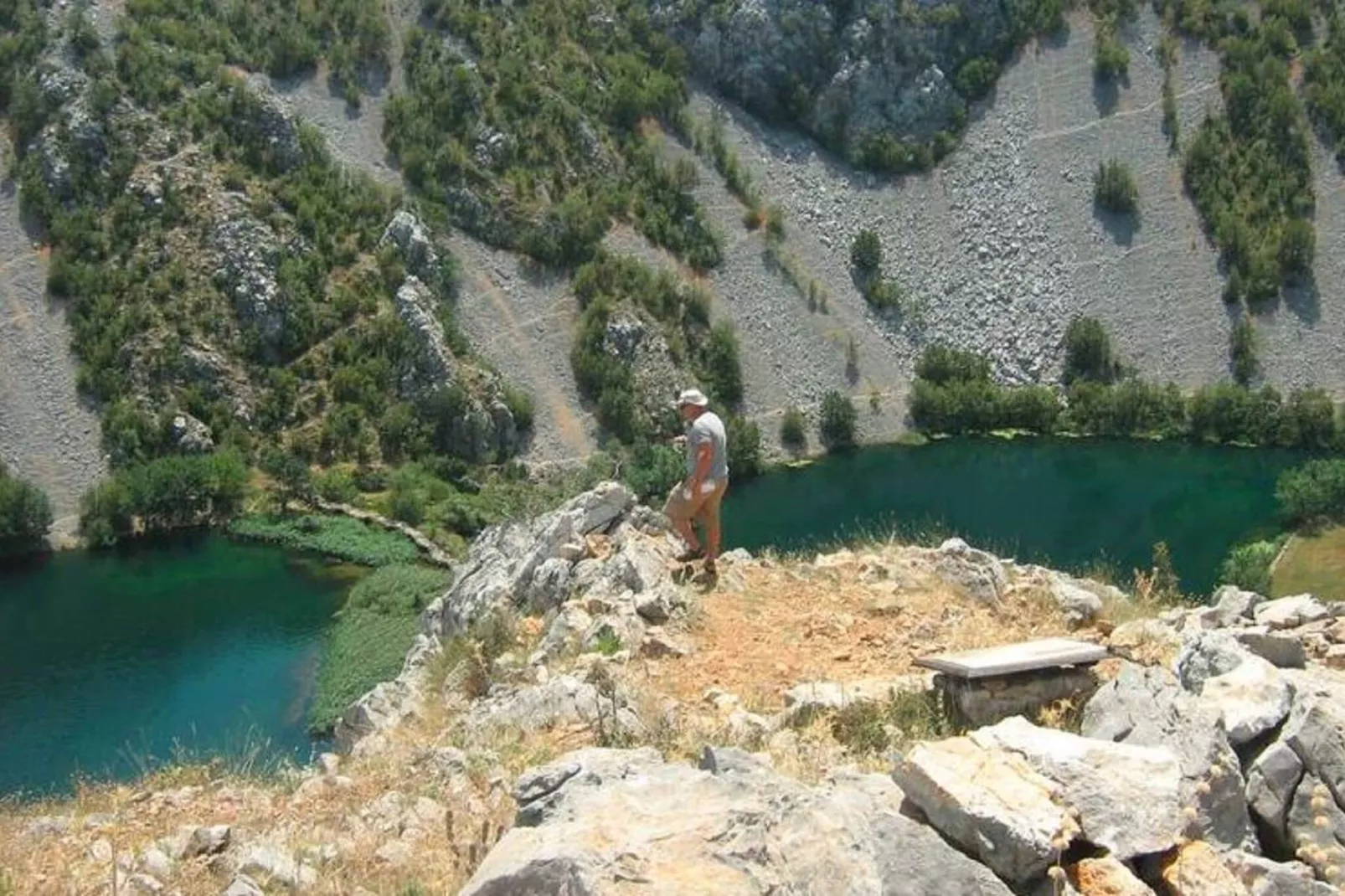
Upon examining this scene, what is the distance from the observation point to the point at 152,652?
56.8 meters

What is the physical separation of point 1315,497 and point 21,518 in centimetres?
6154

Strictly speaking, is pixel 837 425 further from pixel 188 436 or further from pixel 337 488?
pixel 188 436

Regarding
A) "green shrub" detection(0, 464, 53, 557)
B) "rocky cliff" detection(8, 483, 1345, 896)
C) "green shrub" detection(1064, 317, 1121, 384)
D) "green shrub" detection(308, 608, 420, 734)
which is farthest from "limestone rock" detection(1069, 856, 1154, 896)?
"green shrub" detection(1064, 317, 1121, 384)

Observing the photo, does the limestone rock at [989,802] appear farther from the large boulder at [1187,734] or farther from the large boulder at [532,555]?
the large boulder at [532,555]

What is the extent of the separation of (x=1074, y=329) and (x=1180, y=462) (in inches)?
520

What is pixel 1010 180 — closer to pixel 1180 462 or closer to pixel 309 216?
pixel 1180 462

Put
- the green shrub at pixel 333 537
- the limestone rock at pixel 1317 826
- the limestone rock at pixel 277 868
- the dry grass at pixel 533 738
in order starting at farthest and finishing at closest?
the green shrub at pixel 333 537, the dry grass at pixel 533 738, the limestone rock at pixel 277 868, the limestone rock at pixel 1317 826

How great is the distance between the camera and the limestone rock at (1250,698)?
1184cm

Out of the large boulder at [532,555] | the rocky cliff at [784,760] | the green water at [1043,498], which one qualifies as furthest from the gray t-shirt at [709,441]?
the green water at [1043,498]

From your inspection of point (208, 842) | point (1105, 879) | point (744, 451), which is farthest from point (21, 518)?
point (1105, 879)

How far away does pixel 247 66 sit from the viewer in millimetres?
86812

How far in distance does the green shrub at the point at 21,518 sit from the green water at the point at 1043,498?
3346cm

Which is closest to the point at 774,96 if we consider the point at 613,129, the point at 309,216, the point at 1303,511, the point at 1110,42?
the point at 613,129

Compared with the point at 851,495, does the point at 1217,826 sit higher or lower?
higher
